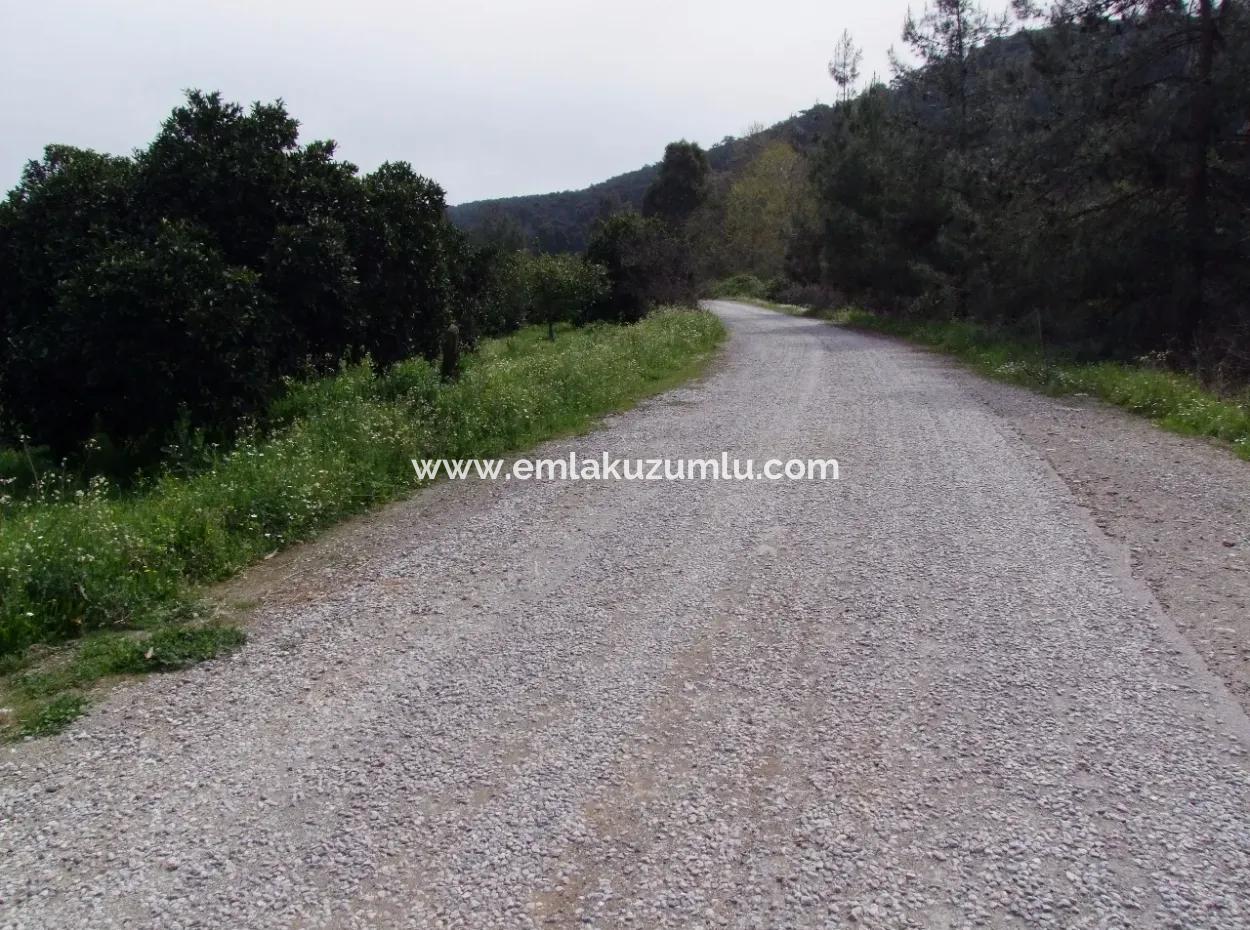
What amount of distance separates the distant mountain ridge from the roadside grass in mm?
62831

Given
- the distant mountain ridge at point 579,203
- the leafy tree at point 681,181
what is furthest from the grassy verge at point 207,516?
the distant mountain ridge at point 579,203

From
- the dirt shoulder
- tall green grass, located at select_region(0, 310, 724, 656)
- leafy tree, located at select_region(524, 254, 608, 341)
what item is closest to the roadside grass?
the dirt shoulder

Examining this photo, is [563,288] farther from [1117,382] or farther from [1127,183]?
[1117,382]

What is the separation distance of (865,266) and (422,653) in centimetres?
3153

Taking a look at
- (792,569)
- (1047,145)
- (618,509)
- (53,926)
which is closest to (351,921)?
(53,926)

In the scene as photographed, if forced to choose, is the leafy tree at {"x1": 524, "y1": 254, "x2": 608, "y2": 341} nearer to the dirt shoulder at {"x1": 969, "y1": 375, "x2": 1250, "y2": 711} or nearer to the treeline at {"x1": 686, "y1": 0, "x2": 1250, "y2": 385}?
the treeline at {"x1": 686, "y1": 0, "x2": 1250, "y2": 385}

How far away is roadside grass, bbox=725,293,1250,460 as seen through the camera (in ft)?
31.7

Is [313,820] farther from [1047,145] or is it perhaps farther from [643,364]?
[1047,145]

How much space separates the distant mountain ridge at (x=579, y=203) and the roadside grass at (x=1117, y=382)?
6283 cm

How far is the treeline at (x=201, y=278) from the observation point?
8.75 metres

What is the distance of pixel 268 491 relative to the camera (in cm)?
673

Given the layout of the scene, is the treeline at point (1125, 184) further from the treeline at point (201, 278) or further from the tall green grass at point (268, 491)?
the treeline at point (201, 278)

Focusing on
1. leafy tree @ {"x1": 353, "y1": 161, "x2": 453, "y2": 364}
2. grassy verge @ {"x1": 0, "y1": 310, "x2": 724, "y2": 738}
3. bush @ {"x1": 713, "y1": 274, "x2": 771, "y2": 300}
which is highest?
leafy tree @ {"x1": 353, "y1": 161, "x2": 453, "y2": 364}

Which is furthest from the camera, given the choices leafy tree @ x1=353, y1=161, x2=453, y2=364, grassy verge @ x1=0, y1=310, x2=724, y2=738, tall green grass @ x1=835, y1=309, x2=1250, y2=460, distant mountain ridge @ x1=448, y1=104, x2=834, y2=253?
distant mountain ridge @ x1=448, y1=104, x2=834, y2=253
